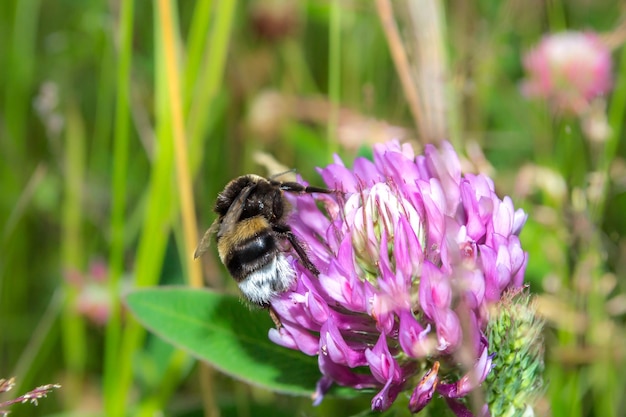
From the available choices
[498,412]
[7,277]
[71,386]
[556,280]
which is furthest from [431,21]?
[7,277]

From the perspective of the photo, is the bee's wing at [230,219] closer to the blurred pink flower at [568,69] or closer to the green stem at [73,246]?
the green stem at [73,246]

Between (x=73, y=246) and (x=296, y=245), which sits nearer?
(x=296, y=245)

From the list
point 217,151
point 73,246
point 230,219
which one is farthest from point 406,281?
point 217,151

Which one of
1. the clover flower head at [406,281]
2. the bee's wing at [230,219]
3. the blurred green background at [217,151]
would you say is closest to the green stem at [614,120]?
the blurred green background at [217,151]

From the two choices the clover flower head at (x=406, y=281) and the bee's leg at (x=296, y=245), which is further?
the bee's leg at (x=296, y=245)

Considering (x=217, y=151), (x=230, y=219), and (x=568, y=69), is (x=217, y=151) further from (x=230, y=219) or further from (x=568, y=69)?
(x=230, y=219)

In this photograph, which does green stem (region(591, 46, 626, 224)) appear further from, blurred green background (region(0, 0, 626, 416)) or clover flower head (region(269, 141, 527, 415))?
clover flower head (region(269, 141, 527, 415))
